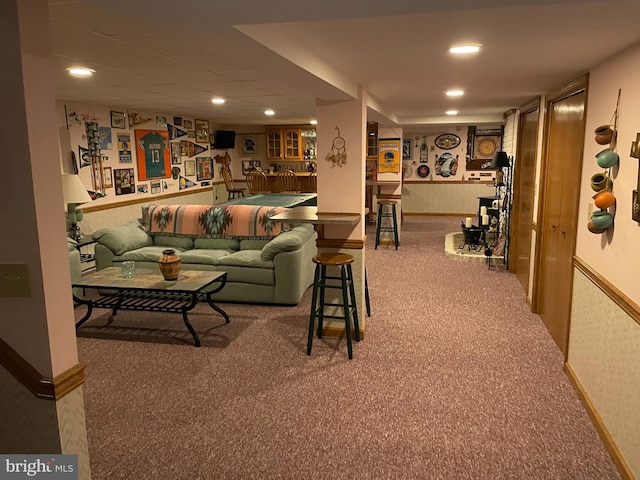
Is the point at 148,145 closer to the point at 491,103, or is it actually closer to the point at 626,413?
the point at 491,103

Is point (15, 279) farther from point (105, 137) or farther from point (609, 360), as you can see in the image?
point (105, 137)

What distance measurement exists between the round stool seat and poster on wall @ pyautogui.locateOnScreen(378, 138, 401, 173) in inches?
173

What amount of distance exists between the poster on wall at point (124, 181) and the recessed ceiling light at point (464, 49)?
5253 mm

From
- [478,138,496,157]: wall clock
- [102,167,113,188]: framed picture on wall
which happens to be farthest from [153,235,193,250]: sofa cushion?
[478,138,496,157]: wall clock

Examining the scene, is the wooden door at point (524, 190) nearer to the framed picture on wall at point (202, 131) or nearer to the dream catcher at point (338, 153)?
the dream catcher at point (338, 153)

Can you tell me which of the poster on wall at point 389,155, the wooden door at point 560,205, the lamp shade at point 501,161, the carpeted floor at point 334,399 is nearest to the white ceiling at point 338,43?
the wooden door at point 560,205

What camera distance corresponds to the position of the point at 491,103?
5.46m

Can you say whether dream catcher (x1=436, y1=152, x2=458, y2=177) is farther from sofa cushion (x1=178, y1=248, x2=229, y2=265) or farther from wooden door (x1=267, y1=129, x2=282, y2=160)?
sofa cushion (x1=178, y1=248, x2=229, y2=265)

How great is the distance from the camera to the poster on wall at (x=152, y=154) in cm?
701

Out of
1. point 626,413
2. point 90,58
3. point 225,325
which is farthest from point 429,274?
point 90,58

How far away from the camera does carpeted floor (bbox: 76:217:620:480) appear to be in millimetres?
2371

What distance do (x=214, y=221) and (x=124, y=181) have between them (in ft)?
7.16

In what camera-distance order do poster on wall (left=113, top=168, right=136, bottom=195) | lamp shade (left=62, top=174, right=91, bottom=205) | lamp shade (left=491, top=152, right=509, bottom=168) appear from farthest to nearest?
poster on wall (left=113, top=168, right=136, bottom=195) → lamp shade (left=491, top=152, right=509, bottom=168) → lamp shade (left=62, top=174, right=91, bottom=205)

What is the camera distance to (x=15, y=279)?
5.14 ft
